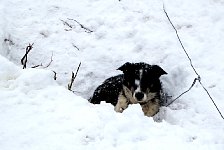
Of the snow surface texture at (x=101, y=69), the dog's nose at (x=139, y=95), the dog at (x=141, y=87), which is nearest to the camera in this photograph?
the snow surface texture at (x=101, y=69)

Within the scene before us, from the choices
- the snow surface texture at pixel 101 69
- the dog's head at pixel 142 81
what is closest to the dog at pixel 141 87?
the dog's head at pixel 142 81

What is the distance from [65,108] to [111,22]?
447cm

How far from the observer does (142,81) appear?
7902 millimetres

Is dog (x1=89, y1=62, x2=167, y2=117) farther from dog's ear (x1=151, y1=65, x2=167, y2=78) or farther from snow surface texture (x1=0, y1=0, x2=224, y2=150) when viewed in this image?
snow surface texture (x1=0, y1=0, x2=224, y2=150)

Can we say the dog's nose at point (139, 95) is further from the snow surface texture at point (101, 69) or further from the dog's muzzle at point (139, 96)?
the snow surface texture at point (101, 69)

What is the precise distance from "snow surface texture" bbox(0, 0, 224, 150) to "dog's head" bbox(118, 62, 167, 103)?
1.37ft

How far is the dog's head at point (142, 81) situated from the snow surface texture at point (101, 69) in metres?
0.42

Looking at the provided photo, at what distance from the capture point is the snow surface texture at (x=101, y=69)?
530 centimetres

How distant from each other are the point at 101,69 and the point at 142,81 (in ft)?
4.91

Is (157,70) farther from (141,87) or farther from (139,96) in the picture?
(139,96)

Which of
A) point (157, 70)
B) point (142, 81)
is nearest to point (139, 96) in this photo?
point (142, 81)

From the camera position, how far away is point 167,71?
854 cm

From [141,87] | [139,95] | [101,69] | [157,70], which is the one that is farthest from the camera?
[101,69]

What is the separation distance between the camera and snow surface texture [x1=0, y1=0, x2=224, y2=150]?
530 cm
